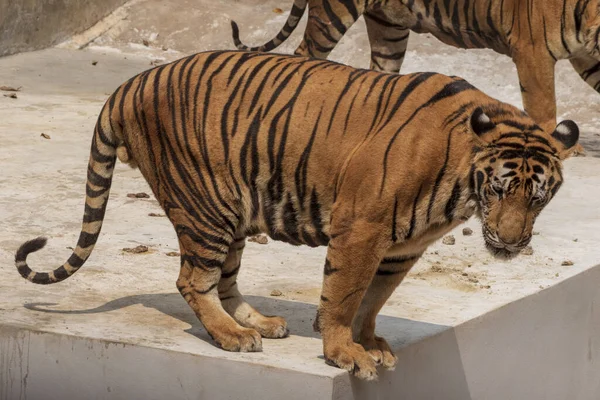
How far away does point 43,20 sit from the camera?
1089 cm

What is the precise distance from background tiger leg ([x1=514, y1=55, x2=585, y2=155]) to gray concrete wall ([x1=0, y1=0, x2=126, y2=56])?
15.3ft

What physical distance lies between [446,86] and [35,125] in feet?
15.3

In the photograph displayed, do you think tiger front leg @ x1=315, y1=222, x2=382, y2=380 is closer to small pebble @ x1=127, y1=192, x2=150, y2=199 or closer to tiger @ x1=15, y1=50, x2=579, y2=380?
tiger @ x1=15, y1=50, x2=579, y2=380

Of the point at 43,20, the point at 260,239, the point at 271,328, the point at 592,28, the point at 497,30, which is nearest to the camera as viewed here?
the point at 271,328

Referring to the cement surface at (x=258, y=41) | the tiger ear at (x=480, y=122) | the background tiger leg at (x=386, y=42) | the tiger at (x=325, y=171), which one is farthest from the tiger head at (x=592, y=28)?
the tiger ear at (x=480, y=122)

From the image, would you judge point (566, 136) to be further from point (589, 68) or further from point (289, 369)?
point (589, 68)

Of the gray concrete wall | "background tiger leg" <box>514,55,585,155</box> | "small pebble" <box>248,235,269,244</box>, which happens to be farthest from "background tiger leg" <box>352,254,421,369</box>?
the gray concrete wall

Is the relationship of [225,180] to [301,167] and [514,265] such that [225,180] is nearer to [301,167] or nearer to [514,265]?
[301,167]

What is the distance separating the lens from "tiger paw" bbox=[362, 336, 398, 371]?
408cm

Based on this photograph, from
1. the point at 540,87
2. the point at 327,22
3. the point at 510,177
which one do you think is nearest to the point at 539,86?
the point at 540,87

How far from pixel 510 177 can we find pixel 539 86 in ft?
14.0

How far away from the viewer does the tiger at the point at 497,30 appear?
7660 mm

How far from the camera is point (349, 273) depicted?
3.80 metres

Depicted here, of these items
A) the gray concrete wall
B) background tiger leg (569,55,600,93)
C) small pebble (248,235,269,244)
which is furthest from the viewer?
the gray concrete wall
